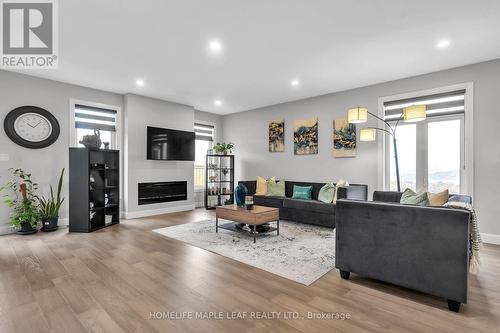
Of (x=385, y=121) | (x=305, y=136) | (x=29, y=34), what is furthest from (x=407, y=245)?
(x=29, y=34)

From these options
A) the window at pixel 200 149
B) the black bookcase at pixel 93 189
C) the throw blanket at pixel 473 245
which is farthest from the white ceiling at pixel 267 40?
the window at pixel 200 149

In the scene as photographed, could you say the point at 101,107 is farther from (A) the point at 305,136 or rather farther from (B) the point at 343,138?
(B) the point at 343,138

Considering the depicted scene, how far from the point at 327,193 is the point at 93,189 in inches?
172

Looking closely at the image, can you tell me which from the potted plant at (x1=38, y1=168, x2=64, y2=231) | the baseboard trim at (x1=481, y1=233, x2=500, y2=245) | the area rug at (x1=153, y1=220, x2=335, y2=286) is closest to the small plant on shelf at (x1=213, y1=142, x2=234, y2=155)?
the area rug at (x1=153, y1=220, x2=335, y2=286)

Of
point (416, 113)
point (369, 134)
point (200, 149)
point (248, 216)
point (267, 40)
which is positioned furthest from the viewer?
point (200, 149)

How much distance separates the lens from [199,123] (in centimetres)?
750

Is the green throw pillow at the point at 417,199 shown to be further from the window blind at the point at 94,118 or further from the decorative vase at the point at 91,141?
the window blind at the point at 94,118

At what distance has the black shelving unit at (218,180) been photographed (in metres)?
7.11

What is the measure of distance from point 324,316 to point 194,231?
116 inches

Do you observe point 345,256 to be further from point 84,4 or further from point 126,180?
point 126,180

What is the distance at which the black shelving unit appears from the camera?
7.11 meters

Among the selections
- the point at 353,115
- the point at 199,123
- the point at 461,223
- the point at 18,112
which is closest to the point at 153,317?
the point at 461,223

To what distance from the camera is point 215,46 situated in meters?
3.46

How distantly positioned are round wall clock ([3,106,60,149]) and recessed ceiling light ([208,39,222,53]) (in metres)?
3.47
